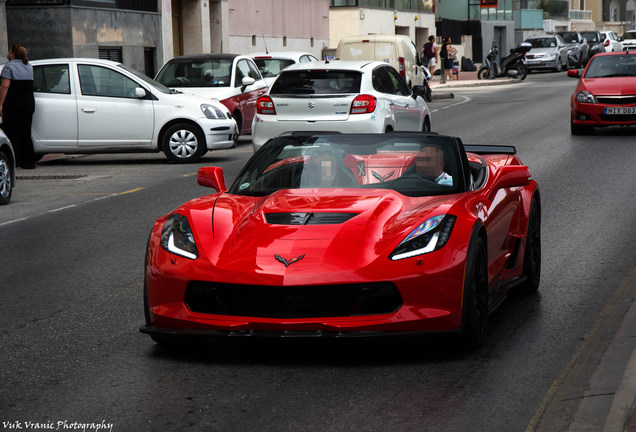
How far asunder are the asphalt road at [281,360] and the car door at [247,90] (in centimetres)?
968

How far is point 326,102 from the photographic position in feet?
47.7

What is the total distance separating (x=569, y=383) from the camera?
477 cm

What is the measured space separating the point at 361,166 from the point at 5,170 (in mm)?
7249

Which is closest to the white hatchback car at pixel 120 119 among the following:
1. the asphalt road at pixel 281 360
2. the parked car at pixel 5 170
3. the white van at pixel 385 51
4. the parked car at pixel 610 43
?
the parked car at pixel 5 170

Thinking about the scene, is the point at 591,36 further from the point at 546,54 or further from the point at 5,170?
the point at 5,170

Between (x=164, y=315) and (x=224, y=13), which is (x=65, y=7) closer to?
(x=224, y=13)

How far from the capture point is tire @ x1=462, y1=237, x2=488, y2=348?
16.7 ft

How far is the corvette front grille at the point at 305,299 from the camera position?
4898mm

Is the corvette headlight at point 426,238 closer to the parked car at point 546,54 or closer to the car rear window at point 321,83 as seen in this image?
the car rear window at point 321,83

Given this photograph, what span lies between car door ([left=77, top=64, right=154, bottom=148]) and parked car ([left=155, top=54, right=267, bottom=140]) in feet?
9.03

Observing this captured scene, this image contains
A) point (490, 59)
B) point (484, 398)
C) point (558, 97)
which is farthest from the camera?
point (490, 59)

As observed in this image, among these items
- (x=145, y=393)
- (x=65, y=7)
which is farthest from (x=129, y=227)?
(x=65, y=7)

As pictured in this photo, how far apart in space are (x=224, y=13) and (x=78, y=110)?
798 inches

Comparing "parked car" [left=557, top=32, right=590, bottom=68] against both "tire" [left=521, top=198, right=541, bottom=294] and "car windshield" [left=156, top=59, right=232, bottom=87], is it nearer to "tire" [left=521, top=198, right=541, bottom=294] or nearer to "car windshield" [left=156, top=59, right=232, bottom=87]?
"car windshield" [left=156, top=59, right=232, bottom=87]
